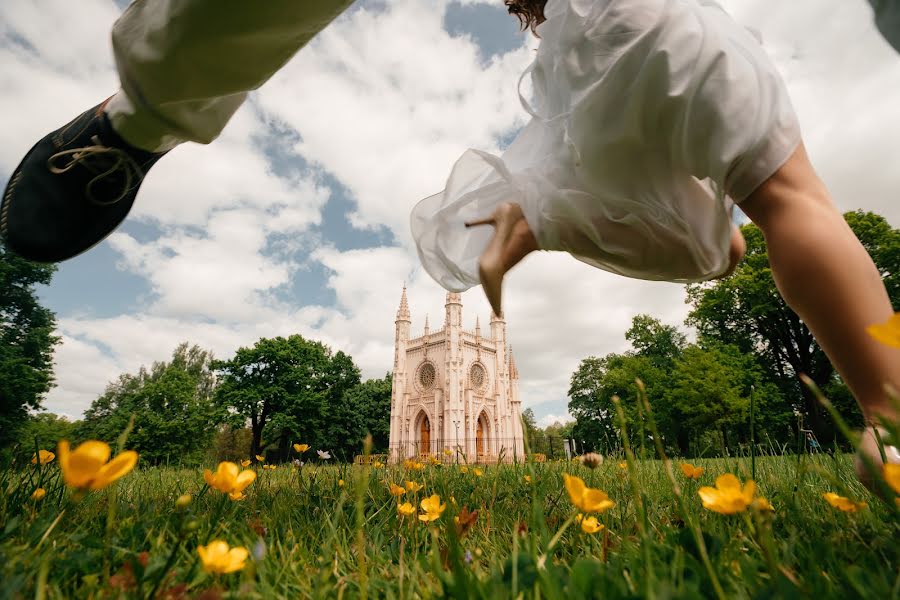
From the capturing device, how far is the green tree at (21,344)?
16047 millimetres

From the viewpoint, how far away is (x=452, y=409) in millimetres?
33375

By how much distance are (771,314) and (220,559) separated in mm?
23531

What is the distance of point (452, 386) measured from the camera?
112 feet

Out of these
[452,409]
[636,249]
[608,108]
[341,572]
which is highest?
[452,409]

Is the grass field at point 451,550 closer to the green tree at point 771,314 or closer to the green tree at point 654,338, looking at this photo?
the green tree at point 771,314

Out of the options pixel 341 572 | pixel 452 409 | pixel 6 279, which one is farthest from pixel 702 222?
pixel 452 409

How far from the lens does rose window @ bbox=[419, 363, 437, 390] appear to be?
36.1 m

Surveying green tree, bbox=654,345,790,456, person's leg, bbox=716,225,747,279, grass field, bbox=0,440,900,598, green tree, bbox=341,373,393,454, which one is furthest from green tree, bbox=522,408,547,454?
green tree, bbox=341,373,393,454

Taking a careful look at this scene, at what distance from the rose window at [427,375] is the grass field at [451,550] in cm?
3477

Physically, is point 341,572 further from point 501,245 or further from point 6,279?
point 6,279

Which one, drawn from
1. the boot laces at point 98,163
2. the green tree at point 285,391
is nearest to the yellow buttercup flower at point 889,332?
the boot laces at point 98,163

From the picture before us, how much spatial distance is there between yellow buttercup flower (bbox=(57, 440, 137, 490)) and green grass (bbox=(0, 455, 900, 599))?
8cm

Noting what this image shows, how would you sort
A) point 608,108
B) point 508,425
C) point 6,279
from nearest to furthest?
point 608,108 < point 6,279 < point 508,425

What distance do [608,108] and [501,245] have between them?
1.96ft
